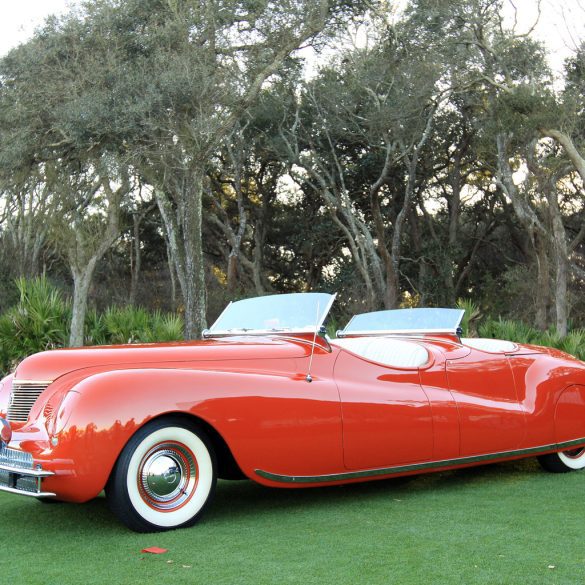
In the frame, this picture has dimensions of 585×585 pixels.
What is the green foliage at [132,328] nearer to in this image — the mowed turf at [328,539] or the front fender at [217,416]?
the mowed turf at [328,539]

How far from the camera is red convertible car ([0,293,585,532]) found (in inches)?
174

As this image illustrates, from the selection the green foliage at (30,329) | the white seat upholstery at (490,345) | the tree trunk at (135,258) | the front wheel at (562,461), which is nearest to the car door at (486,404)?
the white seat upholstery at (490,345)

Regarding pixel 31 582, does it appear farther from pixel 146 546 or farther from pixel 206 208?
pixel 206 208

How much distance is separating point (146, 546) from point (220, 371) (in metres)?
1.12

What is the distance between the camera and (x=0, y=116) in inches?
814

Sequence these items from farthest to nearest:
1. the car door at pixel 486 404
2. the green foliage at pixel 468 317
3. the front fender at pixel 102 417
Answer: the green foliage at pixel 468 317
the car door at pixel 486 404
the front fender at pixel 102 417

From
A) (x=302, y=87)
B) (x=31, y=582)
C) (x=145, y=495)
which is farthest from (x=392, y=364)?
(x=302, y=87)

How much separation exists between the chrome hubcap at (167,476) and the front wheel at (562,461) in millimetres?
3255

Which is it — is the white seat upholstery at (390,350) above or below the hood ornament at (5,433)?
above

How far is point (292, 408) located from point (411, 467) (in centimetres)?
107

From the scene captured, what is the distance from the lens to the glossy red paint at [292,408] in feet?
14.4

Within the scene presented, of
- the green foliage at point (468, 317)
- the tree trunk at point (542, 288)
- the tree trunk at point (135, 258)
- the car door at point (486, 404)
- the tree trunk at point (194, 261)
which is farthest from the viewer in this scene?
the tree trunk at point (135, 258)

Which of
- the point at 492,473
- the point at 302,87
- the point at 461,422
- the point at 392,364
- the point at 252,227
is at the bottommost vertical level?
the point at 492,473

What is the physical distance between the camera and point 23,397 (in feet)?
15.7
